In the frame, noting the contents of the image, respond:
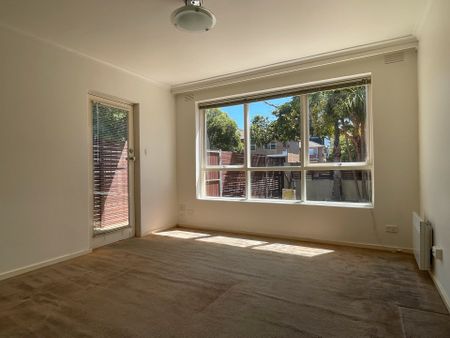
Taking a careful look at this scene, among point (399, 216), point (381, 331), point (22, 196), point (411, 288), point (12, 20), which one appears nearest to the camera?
point (381, 331)

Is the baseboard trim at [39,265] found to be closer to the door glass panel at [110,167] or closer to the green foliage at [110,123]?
the door glass panel at [110,167]

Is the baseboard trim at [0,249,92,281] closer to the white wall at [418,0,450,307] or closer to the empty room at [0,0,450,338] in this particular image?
the empty room at [0,0,450,338]

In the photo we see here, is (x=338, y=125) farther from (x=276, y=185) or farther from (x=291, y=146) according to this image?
(x=276, y=185)

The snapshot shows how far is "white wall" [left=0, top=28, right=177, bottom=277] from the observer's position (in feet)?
9.43

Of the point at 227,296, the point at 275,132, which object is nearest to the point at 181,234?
the point at 275,132

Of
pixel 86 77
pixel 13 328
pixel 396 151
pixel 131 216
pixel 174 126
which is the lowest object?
pixel 13 328

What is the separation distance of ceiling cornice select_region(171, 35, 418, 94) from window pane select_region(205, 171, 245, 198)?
4.89 ft

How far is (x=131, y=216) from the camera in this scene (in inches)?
176

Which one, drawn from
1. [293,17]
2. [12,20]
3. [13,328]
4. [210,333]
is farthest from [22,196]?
[293,17]

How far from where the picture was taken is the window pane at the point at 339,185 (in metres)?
3.82

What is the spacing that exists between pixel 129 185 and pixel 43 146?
1456 millimetres

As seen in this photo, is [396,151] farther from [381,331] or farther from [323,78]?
[381,331]

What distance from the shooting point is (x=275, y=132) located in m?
4.44

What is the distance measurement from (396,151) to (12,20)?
14.4 ft
